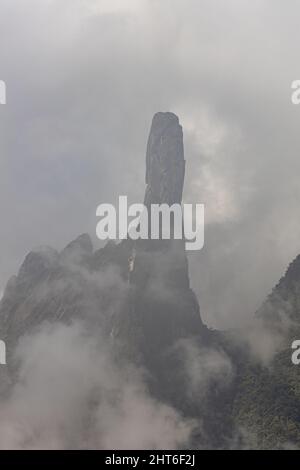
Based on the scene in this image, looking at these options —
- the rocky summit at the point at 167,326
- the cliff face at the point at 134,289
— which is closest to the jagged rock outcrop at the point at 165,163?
the cliff face at the point at 134,289

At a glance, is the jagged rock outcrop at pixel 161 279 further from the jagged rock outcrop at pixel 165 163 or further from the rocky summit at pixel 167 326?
the rocky summit at pixel 167 326

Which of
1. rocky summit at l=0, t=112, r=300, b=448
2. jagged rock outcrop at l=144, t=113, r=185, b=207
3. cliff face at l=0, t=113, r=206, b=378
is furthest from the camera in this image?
jagged rock outcrop at l=144, t=113, r=185, b=207

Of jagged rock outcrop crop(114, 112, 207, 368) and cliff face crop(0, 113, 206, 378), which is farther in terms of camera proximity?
cliff face crop(0, 113, 206, 378)

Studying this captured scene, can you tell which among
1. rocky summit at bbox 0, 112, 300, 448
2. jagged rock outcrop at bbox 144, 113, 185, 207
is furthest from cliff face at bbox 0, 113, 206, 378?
rocky summit at bbox 0, 112, 300, 448

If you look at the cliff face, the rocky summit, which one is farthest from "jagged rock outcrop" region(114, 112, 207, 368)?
the rocky summit

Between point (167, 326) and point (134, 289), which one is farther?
point (167, 326)

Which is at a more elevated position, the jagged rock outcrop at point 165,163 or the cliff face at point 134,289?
the jagged rock outcrop at point 165,163

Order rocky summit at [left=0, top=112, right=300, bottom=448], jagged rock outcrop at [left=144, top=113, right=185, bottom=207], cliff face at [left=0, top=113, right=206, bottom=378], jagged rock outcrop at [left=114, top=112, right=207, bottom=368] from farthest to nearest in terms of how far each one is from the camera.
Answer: jagged rock outcrop at [left=144, top=113, right=185, bottom=207] → cliff face at [left=0, top=113, right=206, bottom=378] → jagged rock outcrop at [left=114, top=112, right=207, bottom=368] → rocky summit at [left=0, top=112, right=300, bottom=448]

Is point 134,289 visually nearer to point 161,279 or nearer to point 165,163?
point 161,279

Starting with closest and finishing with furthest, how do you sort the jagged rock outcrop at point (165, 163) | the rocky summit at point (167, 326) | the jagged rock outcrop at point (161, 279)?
the rocky summit at point (167, 326)
the jagged rock outcrop at point (161, 279)
the jagged rock outcrop at point (165, 163)

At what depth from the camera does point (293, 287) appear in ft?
620

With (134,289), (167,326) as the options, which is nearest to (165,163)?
(134,289)

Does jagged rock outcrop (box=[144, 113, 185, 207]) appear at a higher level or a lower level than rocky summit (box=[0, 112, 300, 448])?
higher

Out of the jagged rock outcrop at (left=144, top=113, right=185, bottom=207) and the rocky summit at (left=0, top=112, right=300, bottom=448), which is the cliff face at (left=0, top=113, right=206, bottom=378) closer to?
the jagged rock outcrop at (left=144, top=113, right=185, bottom=207)
